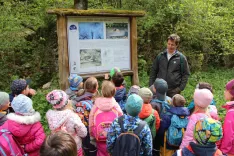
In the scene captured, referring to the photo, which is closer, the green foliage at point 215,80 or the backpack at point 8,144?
the backpack at point 8,144

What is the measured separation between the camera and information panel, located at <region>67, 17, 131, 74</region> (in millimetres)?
4934

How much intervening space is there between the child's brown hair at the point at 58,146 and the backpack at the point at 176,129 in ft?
6.18

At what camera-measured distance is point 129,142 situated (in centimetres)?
274

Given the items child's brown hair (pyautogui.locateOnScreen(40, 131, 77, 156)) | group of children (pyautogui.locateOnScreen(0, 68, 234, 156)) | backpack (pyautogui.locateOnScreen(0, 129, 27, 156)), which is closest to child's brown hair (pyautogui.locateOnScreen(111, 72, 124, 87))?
group of children (pyautogui.locateOnScreen(0, 68, 234, 156))

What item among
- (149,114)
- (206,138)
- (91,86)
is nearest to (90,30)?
(91,86)

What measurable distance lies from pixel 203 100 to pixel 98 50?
2.80 meters

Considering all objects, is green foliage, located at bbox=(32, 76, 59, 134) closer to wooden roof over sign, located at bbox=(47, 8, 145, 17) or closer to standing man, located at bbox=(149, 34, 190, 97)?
wooden roof over sign, located at bbox=(47, 8, 145, 17)

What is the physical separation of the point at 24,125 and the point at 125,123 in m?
1.17

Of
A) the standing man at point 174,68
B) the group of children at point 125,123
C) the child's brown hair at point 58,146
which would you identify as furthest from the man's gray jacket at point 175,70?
the child's brown hair at point 58,146

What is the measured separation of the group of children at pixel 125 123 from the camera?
273 cm

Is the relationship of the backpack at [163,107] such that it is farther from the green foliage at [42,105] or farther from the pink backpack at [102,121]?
the green foliage at [42,105]

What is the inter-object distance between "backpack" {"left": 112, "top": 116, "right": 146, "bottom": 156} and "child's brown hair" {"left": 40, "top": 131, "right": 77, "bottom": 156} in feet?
3.47

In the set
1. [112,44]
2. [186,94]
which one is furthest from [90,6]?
[186,94]

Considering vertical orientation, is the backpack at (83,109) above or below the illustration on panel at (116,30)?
below
